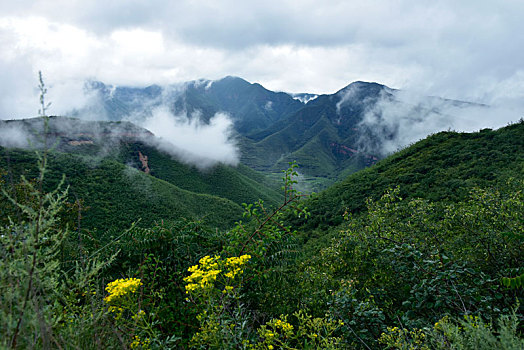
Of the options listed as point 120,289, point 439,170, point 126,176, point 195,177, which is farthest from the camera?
point 195,177

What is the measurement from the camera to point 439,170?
77.6ft

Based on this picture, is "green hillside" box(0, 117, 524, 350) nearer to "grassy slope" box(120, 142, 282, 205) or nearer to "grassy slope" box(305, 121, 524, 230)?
"grassy slope" box(305, 121, 524, 230)

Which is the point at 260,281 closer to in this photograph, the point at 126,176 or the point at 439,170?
the point at 439,170

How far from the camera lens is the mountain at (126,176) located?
52906mm

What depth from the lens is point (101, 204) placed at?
52969 millimetres

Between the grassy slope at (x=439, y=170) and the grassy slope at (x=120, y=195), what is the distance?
30913 mm

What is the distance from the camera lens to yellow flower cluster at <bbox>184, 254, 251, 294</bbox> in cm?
272

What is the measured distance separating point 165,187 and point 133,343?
232 feet

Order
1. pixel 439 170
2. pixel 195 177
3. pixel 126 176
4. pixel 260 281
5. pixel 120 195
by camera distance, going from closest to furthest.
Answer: pixel 260 281
pixel 439 170
pixel 120 195
pixel 126 176
pixel 195 177

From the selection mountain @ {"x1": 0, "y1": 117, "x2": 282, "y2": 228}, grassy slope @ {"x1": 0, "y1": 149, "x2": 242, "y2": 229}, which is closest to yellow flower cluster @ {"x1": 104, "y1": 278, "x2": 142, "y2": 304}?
mountain @ {"x1": 0, "y1": 117, "x2": 282, "y2": 228}

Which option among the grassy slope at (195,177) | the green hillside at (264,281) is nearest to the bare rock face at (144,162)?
the grassy slope at (195,177)

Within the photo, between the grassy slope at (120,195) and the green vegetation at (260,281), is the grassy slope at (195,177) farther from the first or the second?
the green vegetation at (260,281)

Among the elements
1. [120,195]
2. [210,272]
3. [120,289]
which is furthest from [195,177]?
[210,272]

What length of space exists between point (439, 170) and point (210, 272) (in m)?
26.7
